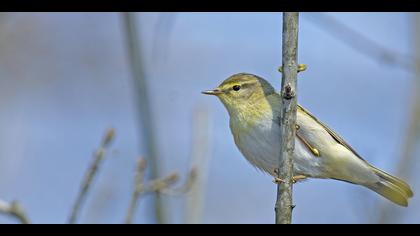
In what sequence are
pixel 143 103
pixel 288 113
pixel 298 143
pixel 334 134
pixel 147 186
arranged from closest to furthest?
pixel 288 113 < pixel 147 186 < pixel 143 103 < pixel 298 143 < pixel 334 134

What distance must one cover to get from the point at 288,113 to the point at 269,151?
112 cm

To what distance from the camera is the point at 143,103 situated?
12.5 ft

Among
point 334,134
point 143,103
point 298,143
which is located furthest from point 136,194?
point 334,134

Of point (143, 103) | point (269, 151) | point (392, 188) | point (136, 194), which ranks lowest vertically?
point (392, 188)

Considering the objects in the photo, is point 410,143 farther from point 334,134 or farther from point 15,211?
point 15,211

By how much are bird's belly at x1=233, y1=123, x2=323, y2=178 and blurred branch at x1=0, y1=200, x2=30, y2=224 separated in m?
1.51

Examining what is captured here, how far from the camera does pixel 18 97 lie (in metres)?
6.94

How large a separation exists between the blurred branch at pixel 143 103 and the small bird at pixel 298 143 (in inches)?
21.9

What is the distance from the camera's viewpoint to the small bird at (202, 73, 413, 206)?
3908mm

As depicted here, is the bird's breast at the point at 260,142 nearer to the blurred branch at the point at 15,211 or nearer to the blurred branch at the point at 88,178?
the blurred branch at the point at 88,178

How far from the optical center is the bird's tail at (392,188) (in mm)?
4096

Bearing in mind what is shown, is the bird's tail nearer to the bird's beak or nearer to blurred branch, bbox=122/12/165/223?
the bird's beak
